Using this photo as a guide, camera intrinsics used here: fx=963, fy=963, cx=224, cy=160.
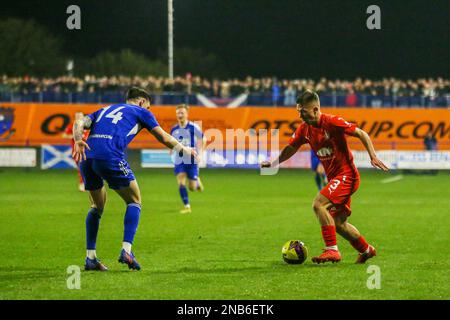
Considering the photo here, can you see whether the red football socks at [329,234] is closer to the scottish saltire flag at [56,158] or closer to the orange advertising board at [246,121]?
the orange advertising board at [246,121]

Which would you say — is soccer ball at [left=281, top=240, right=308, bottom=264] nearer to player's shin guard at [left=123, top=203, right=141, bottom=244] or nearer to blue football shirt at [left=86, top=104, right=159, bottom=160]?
player's shin guard at [left=123, top=203, right=141, bottom=244]

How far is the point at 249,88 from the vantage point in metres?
40.0

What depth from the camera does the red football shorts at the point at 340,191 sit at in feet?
38.3

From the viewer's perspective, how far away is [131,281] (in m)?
10.2

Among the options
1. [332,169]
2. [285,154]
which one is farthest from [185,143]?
[332,169]

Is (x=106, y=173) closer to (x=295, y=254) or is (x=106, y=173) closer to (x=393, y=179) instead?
(x=295, y=254)

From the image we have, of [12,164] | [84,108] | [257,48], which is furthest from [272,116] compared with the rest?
[257,48]

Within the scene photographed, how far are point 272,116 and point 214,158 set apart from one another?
122 inches

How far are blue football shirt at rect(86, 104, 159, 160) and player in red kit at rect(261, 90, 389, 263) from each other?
1912 mm

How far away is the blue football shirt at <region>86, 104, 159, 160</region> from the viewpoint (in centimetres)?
1106

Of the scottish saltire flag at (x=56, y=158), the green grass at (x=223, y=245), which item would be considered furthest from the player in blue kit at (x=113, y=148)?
the scottish saltire flag at (x=56, y=158)

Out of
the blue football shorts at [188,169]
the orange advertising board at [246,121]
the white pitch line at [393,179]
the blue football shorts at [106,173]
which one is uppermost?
the blue football shorts at [106,173]

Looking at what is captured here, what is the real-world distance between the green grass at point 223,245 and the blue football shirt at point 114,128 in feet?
4.54
